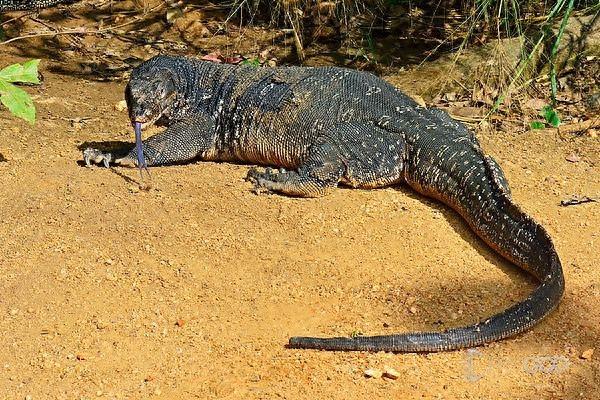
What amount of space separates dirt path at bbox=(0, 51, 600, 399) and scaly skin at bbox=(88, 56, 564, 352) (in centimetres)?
18

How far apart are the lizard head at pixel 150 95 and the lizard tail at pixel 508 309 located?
10.6 feet

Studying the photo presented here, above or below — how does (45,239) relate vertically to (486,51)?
below

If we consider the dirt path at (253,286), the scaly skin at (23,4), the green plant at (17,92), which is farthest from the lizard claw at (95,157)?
the scaly skin at (23,4)

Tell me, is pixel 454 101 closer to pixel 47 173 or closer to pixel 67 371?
pixel 47 173

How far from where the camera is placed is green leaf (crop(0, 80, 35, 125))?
633cm

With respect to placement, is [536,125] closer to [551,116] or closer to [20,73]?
[551,116]

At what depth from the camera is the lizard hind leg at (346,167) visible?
6547 mm

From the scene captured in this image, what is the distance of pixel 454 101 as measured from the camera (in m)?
8.54

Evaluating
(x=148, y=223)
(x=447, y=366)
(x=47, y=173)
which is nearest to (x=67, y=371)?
(x=148, y=223)

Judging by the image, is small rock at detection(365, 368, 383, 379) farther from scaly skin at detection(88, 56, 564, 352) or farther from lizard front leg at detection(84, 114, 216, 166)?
lizard front leg at detection(84, 114, 216, 166)

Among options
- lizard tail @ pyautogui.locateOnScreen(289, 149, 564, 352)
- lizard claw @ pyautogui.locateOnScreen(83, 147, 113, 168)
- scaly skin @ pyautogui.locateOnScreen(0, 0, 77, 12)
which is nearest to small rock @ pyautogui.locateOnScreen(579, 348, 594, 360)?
lizard tail @ pyautogui.locateOnScreen(289, 149, 564, 352)

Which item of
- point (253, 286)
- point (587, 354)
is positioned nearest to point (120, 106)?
point (253, 286)

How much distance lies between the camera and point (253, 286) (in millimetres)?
5246

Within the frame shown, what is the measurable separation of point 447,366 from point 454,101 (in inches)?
181
